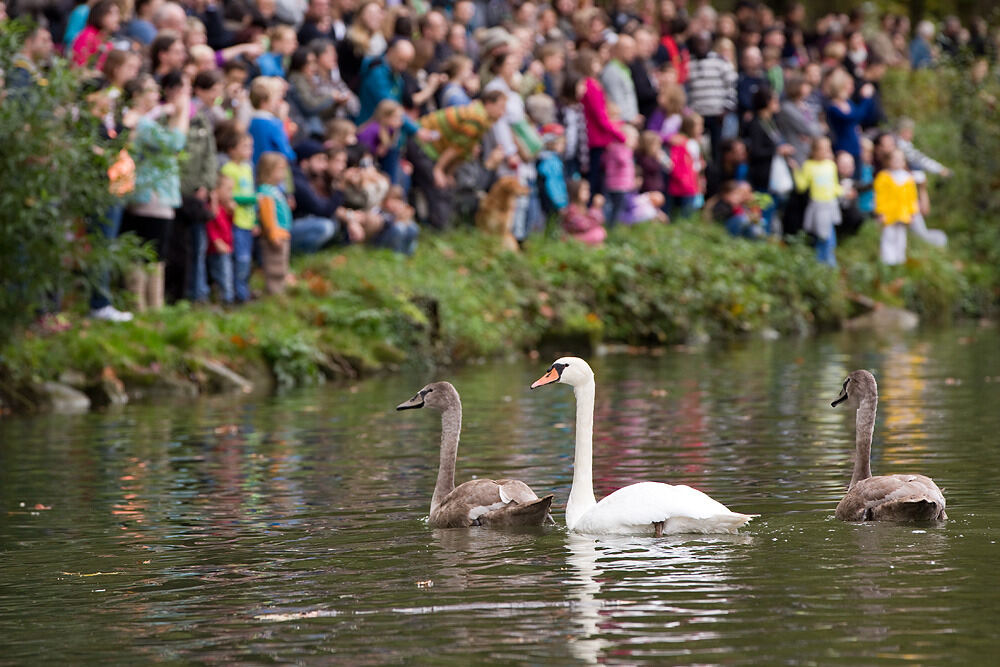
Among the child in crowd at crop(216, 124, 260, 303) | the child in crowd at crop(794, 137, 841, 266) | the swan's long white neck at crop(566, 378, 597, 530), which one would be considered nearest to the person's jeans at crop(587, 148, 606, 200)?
the child in crowd at crop(794, 137, 841, 266)

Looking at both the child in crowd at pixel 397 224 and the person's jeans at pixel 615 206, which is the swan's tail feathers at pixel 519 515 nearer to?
the child in crowd at pixel 397 224

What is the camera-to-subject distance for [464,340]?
25.2 m

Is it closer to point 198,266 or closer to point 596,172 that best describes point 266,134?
point 198,266

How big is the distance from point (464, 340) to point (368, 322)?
1616 mm

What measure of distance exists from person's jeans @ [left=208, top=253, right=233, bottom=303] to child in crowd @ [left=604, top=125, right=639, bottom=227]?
744cm

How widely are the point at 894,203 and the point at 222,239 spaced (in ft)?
50.2

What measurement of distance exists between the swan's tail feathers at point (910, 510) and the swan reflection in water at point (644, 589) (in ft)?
2.71

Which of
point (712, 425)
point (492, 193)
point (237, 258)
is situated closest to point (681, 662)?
point (712, 425)

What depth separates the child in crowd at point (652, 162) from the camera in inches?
1144

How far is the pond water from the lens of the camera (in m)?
8.23

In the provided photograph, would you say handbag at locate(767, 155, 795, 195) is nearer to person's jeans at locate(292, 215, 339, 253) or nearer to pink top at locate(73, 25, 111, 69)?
person's jeans at locate(292, 215, 339, 253)

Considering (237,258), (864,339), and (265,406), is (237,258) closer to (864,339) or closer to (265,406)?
(265,406)

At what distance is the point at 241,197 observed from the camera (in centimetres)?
2205

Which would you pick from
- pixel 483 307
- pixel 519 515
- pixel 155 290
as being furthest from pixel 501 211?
pixel 519 515
